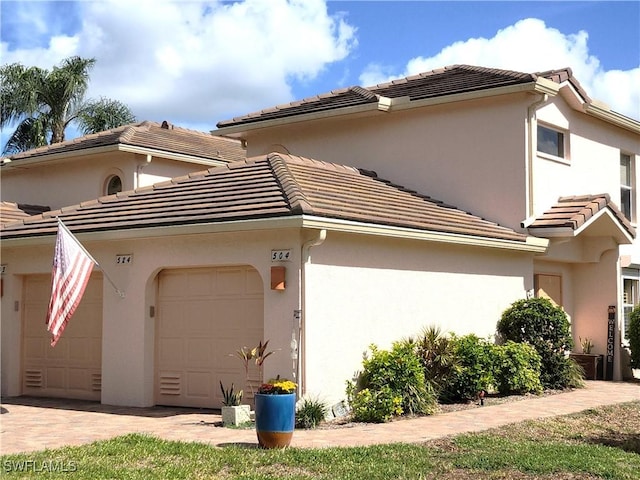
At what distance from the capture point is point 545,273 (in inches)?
763

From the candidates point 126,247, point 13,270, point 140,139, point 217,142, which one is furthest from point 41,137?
point 126,247

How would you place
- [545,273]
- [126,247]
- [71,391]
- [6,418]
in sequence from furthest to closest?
[545,273], [71,391], [126,247], [6,418]

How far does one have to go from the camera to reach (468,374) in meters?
14.6

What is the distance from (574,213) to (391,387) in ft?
22.3

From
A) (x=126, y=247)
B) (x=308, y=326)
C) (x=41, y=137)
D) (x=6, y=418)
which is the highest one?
(x=41, y=137)

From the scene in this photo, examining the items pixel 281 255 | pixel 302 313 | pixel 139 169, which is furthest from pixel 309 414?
pixel 139 169

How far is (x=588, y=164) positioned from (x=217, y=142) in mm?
11484

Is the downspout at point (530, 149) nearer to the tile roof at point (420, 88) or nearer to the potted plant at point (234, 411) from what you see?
the tile roof at point (420, 88)

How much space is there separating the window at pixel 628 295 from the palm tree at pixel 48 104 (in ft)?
74.5

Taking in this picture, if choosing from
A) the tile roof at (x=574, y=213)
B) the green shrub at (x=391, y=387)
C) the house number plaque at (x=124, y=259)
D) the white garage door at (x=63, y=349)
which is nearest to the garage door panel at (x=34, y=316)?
the white garage door at (x=63, y=349)

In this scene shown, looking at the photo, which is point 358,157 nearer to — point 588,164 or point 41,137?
point 588,164

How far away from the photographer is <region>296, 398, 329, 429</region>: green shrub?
484 inches

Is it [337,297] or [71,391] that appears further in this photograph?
[71,391]

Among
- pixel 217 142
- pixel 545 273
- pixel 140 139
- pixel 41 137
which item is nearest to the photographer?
pixel 545 273
